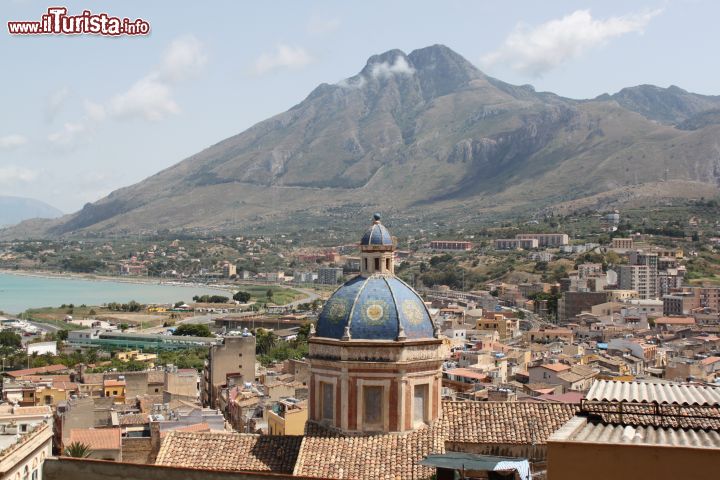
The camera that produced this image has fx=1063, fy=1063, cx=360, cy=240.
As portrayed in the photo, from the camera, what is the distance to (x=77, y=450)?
21.8 meters

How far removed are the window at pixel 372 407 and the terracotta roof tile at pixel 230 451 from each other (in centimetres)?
101

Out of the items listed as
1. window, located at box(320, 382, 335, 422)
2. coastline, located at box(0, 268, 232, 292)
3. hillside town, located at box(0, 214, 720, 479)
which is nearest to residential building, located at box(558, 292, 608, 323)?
hillside town, located at box(0, 214, 720, 479)

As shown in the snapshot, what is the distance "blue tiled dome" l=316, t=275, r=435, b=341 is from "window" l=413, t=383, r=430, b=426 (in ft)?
2.44

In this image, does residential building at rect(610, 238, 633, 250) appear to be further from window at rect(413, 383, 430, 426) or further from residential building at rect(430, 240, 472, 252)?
window at rect(413, 383, 430, 426)

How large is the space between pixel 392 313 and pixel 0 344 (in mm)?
55695

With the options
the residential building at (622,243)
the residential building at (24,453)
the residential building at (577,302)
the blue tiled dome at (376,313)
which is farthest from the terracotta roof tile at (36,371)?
the residential building at (622,243)

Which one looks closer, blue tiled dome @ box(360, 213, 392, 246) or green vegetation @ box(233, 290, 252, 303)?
blue tiled dome @ box(360, 213, 392, 246)

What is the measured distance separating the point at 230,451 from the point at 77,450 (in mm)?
8145

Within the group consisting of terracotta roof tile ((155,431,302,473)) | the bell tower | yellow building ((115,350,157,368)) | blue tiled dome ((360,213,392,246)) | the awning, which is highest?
blue tiled dome ((360,213,392,246))

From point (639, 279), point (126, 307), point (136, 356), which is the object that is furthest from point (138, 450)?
point (126, 307)

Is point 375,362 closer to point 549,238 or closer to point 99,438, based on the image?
point 99,438

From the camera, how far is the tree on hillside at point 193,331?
7300cm

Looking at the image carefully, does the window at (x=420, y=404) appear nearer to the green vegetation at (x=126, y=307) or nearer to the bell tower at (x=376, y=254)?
the bell tower at (x=376, y=254)

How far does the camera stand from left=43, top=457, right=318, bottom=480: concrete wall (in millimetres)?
11531
